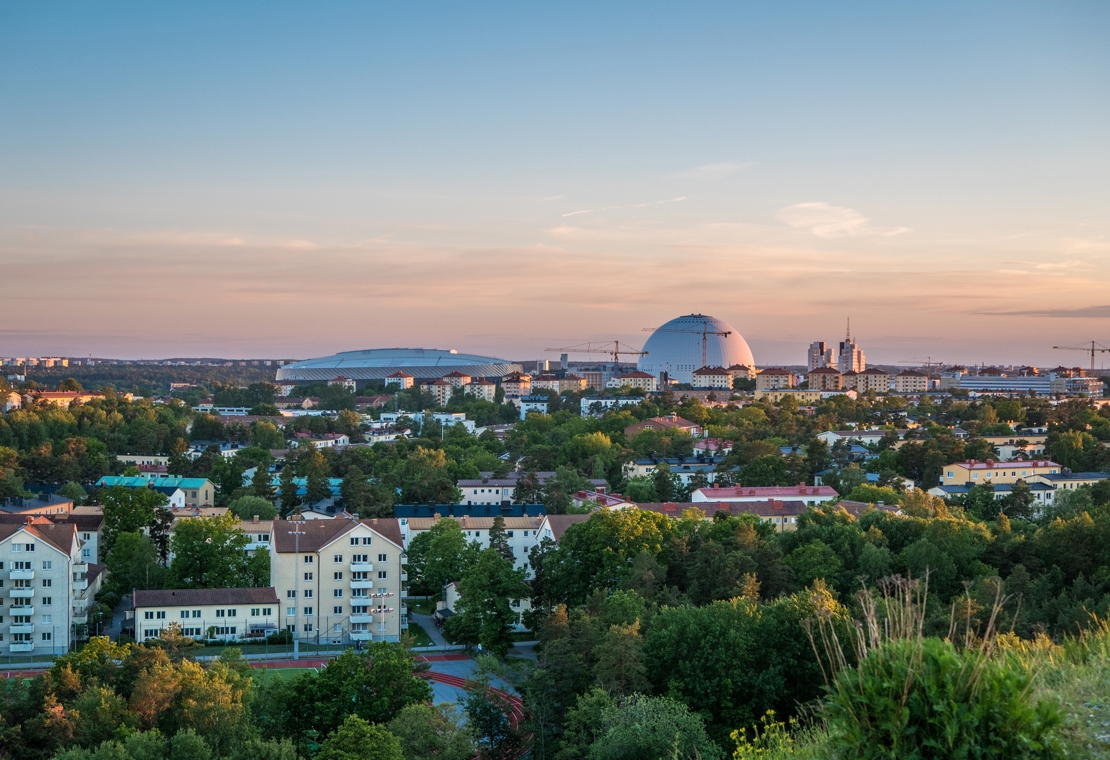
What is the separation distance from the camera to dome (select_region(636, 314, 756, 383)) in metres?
87.8

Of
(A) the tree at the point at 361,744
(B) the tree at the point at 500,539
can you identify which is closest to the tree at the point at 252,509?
(B) the tree at the point at 500,539

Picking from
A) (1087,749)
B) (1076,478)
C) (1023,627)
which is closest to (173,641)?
(1023,627)

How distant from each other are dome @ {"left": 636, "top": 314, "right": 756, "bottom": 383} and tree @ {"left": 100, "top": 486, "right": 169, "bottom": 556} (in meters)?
65.3

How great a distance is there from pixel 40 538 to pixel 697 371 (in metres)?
68.2

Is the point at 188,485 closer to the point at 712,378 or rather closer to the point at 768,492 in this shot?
the point at 768,492

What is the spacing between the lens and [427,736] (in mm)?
10023

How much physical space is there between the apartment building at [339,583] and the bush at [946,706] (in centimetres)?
1473

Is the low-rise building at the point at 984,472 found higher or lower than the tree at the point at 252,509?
higher

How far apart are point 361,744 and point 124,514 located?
1524 cm

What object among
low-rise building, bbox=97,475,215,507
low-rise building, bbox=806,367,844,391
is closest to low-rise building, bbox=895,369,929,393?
low-rise building, bbox=806,367,844,391

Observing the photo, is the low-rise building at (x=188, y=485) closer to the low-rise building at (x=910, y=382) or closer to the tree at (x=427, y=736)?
the tree at (x=427, y=736)

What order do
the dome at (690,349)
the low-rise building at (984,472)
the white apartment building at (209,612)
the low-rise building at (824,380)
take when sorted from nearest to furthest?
the white apartment building at (209,612), the low-rise building at (984,472), the low-rise building at (824,380), the dome at (690,349)

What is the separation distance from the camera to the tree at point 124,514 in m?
22.5

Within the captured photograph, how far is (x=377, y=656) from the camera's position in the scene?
1173 centimetres
